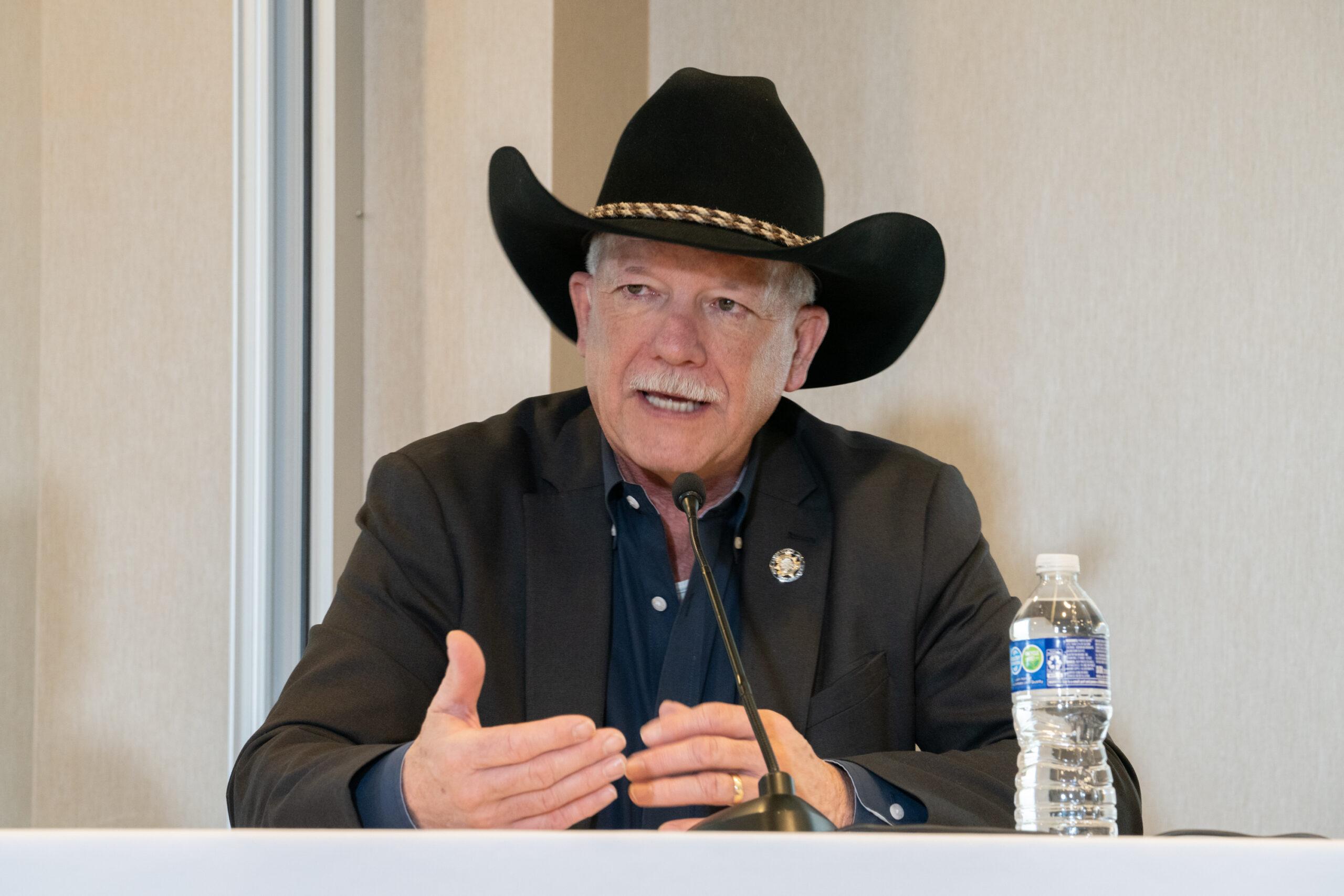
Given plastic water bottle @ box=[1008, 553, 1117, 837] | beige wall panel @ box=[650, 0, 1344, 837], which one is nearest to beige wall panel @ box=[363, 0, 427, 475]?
beige wall panel @ box=[650, 0, 1344, 837]

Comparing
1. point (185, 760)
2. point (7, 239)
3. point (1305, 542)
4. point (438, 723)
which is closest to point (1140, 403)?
point (1305, 542)

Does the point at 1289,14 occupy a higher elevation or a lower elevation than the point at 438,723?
higher

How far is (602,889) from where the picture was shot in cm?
54

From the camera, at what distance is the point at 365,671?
145 cm

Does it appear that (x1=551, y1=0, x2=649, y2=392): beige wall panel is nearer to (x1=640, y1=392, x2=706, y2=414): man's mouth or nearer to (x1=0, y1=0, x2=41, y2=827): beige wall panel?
(x1=640, y1=392, x2=706, y2=414): man's mouth

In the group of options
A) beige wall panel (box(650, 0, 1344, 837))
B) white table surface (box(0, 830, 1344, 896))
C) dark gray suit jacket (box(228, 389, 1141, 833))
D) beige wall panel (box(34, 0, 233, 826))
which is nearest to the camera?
white table surface (box(0, 830, 1344, 896))

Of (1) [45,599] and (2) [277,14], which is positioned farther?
(2) [277,14]

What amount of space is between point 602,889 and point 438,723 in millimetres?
527

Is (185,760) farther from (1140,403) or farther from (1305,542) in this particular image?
(1305,542)

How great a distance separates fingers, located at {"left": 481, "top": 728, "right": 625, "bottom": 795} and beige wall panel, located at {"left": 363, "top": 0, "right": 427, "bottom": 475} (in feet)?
4.52

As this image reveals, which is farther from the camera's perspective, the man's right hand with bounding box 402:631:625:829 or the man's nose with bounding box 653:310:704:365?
the man's nose with bounding box 653:310:704:365

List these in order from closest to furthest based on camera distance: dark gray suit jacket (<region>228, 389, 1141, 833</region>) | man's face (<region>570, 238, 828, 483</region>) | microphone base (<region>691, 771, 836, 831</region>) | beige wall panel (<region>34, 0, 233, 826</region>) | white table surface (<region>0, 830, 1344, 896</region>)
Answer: white table surface (<region>0, 830, 1344, 896</region>) < microphone base (<region>691, 771, 836, 831</region>) < dark gray suit jacket (<region>228, 389, 1141, 833</region>) < man's face (<region>570, 238, 828, 483</region>) < beige wall panel (<region>34, 0, 233, 826</region>)

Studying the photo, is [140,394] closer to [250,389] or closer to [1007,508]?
[250,389]

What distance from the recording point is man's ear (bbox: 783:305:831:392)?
5.96 ft
